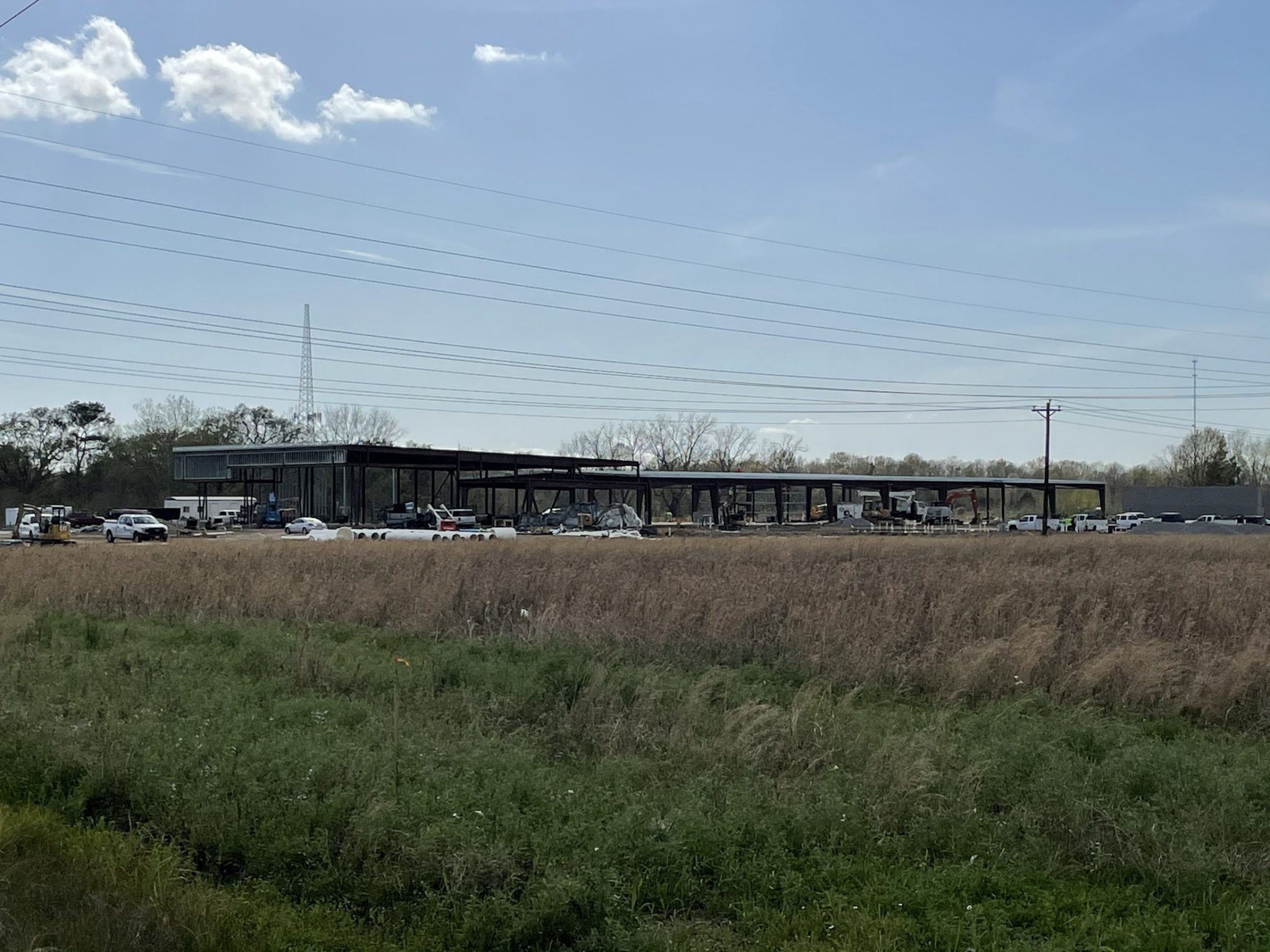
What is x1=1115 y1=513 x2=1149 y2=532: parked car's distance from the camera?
88625 mm

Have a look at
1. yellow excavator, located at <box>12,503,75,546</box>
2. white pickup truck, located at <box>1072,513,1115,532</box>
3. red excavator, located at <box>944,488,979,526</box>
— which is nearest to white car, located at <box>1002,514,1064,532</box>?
white pickup truck, located at <box>1072,513,1115,532</box>

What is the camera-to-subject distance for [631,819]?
7613 millimetres

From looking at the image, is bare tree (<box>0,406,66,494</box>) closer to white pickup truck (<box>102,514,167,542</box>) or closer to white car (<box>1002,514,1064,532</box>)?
white pickup truck (<box>102,514,167,542</box>)

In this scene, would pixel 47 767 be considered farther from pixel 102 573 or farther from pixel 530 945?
pixel 102 573

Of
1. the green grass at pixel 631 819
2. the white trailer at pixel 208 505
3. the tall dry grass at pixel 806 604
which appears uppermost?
the white trailer at pixel 208 505

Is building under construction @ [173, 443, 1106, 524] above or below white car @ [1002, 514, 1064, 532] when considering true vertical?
above

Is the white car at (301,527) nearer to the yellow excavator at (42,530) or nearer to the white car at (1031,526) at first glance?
the yellow excavator at (42,530)

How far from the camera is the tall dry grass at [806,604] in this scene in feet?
43.8

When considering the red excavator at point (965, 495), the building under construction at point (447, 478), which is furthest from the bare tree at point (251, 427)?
the red excavator at point (965, 495)

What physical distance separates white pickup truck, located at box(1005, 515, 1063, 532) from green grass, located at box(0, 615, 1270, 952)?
252 feet

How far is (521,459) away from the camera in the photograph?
88.1 meters

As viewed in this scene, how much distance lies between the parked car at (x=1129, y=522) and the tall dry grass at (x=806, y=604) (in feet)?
216

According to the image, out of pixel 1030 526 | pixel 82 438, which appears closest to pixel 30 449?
pixel 82 438

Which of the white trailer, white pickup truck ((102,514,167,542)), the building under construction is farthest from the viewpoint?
the white trailer
